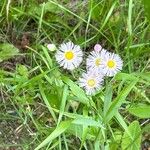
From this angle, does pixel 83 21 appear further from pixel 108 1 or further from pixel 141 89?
pixel 141 89

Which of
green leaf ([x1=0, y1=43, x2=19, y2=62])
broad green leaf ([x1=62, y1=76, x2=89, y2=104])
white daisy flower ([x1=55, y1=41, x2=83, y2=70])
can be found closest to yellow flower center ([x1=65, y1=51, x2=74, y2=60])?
white daisy flower ([x1=55, y1=41, x2=83, y2=70])

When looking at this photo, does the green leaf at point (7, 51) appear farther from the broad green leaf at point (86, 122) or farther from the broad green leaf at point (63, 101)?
the broad green leaf at point (86, 122)

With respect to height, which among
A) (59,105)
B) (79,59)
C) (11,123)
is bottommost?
(11,123)

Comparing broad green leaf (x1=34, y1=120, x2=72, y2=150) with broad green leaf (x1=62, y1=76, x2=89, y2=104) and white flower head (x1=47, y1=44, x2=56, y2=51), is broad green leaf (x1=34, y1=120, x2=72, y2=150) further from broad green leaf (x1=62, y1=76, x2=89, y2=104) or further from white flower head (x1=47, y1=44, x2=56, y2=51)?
white flower head (x1=47, y1=44, x2=56, y2=51)

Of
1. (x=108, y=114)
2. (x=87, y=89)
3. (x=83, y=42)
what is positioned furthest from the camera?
(x=83, y=42)

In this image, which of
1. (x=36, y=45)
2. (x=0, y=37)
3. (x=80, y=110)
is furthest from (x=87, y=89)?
(x=0, y=37)

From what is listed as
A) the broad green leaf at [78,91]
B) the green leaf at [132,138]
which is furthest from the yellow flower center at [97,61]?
the green leaf at [132,138]

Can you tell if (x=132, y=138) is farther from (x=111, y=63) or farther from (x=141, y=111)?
(x=111, y=63)
